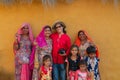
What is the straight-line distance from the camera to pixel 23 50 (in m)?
8.65

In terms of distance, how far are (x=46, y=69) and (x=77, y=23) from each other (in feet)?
3.99

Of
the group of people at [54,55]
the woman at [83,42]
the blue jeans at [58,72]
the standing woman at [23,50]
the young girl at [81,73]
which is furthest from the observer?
the standing woman at [23,50]

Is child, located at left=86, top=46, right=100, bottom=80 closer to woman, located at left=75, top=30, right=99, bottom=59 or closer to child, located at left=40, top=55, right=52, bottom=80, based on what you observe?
woman, located at left=75, top=30, right=99, bottom=59

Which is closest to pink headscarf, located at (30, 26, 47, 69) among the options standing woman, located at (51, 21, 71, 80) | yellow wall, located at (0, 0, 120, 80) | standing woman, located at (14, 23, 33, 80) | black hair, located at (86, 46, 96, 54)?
standing woman, located at (14, 23, 33, 80)

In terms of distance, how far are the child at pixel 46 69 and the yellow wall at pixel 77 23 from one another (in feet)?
2.74

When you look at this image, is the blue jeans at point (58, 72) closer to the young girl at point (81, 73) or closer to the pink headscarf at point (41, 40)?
the young girl at point (81, 73)

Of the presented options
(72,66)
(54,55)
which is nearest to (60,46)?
(54,55)

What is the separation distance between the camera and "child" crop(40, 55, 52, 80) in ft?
27.1

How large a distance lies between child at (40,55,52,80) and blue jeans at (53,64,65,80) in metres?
0.10

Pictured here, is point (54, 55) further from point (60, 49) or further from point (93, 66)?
point (93, 66)

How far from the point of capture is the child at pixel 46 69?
826 centimetres

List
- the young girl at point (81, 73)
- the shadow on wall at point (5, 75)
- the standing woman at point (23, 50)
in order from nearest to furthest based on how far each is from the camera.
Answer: the young girl at point (81, 73) → the standing woman at point (23, 50) → the shadow on wall at point (5, 75)

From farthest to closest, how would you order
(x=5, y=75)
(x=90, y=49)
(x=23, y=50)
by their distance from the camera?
(x=5, y=75), (x=23, y=50), (x=90, y=49)

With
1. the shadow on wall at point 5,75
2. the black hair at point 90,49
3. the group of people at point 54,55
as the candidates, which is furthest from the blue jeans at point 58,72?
the shadow on wall at point 5,75
